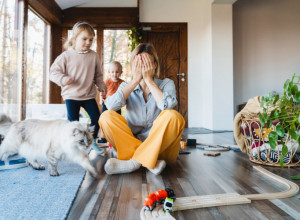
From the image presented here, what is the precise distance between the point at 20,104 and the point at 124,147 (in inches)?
100

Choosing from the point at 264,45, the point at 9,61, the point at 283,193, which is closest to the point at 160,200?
the point at 283,193

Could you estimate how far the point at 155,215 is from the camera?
822 millimetres

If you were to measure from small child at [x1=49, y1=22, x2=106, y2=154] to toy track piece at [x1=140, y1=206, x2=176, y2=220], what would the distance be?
1.32 meters

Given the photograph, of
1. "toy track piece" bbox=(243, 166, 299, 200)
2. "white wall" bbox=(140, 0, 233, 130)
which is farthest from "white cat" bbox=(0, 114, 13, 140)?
"white wall" bbox=(140, 0, 233, 130)

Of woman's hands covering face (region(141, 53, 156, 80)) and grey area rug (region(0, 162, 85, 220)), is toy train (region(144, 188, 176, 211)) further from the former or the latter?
woman's hands covering face (region(141, 53, 156, 80))

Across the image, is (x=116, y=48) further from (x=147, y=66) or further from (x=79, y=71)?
(x=147, y=66)

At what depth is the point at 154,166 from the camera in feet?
4.42

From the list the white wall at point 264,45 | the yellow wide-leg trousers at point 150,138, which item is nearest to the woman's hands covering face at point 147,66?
the yellow wide-leg trousers at point 150,138

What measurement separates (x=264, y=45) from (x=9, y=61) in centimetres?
463

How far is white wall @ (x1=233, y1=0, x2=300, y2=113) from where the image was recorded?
4.74 metres

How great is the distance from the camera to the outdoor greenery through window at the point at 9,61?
2.70 meters

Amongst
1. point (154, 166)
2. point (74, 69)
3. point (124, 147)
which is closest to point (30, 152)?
point (124, 147)

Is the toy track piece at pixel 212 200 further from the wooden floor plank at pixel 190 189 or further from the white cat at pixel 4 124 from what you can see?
the white cat at pixel 4 124

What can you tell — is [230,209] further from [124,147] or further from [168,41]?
[168,41]
